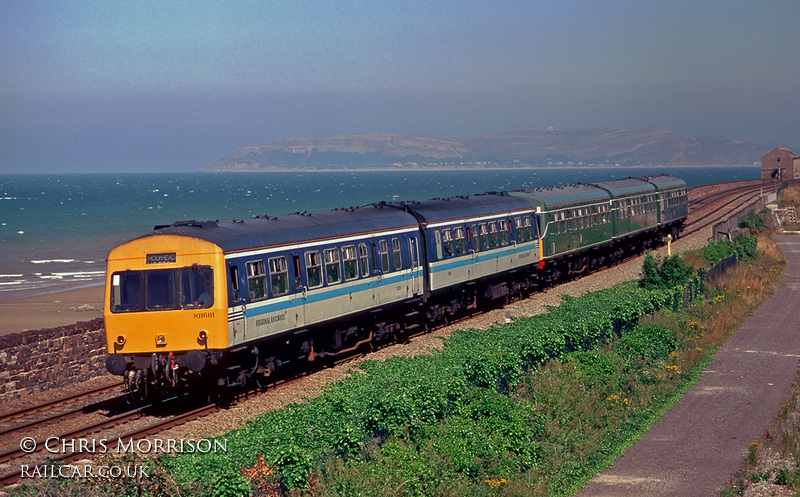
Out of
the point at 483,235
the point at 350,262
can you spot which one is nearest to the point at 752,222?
the point at 483,235

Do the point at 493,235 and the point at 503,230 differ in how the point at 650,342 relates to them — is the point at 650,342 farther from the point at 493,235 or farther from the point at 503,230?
the point at 503,230

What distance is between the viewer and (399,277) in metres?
23.4

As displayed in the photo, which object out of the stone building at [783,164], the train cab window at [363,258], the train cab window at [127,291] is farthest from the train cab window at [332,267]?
the stone building at [783,164]

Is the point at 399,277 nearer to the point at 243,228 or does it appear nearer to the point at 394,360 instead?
the point at 394,360

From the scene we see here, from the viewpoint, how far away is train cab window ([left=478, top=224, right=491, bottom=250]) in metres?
28.1

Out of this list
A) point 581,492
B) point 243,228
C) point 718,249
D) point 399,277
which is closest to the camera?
point 581,492

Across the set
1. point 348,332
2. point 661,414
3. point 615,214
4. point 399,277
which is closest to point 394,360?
point 348,332

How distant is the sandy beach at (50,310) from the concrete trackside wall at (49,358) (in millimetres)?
14589

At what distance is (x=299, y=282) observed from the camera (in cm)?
1925

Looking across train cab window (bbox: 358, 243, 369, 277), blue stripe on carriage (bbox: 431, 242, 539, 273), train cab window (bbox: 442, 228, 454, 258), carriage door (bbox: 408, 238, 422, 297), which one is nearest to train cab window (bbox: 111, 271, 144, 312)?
train cab window (bbox: 358, 243, 369, 277)

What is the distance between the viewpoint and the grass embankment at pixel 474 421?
1168 cm

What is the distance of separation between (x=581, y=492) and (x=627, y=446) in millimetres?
2660

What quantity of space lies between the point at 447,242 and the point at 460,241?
0.84 metres

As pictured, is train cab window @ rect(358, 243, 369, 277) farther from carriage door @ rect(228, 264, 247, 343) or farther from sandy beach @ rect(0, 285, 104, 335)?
sandy beach @ rect(0, 285, 104, 335)
